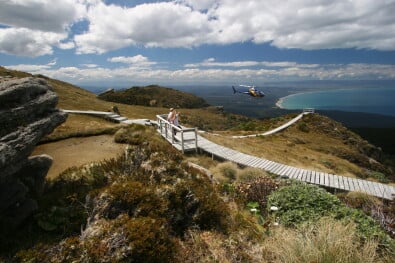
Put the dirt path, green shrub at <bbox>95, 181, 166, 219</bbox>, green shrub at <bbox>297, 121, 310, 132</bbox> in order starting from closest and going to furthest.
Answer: green shrub at <bbox>95, 181, 166, 219</bbox> → the dirt path → green shrub at <bbox>297, 121, 310, 132</bbox>

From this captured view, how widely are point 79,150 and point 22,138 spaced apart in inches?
279

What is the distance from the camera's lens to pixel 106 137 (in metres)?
15.9

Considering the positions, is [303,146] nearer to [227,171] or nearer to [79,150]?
[227,171]

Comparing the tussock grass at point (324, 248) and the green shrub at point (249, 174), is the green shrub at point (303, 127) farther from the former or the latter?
the tussock grass at point (324, 248)

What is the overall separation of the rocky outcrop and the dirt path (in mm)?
2458

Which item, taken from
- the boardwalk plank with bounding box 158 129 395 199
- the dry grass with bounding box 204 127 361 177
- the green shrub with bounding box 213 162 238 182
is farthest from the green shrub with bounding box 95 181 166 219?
the dry grass with bounding box 204 127 361 177

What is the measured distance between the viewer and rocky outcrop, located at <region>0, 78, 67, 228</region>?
5.71 m

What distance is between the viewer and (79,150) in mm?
12867

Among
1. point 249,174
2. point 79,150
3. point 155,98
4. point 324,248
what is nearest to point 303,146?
point 249,174

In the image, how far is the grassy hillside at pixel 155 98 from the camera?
89.3 metres

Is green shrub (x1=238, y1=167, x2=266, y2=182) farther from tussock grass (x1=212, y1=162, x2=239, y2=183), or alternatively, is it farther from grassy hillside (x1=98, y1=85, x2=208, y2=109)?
grassy hillside (x1=98, y1=85, x2=208, y2=109)

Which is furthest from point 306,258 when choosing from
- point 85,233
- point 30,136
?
point 30,136

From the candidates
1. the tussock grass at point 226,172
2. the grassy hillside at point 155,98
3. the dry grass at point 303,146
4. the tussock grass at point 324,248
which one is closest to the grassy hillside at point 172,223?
the tussock grass at point 324,248

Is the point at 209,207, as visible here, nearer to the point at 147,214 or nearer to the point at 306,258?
the point at 147,214
